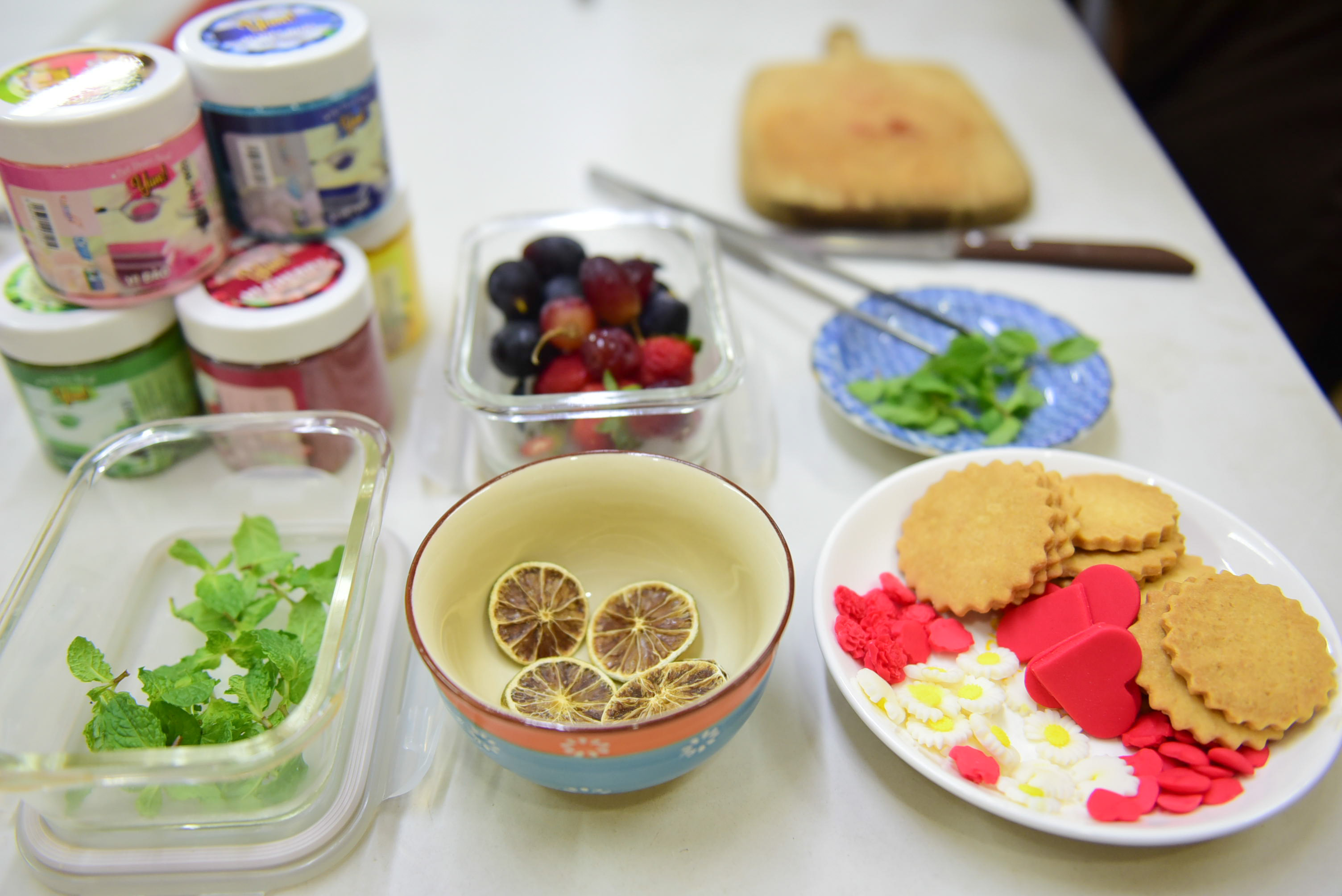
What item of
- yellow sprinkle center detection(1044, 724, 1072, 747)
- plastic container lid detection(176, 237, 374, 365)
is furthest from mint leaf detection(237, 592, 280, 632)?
yellow sprinkle center detection(1044, 724, 1072, 747)

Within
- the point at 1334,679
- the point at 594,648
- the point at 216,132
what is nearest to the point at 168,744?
the point at 594,648

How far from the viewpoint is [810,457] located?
969 mm

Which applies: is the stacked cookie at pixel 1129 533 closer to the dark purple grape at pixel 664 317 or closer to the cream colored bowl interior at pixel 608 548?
the cream colored bowl interior at pixel 608 548

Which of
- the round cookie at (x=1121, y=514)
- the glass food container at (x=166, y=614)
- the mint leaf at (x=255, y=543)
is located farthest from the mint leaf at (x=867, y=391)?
the mint leaf at (x=255, y=543)

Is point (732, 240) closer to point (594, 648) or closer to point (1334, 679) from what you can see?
point (594, 648)

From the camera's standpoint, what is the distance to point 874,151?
1.36 meters

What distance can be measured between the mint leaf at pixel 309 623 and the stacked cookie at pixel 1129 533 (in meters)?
0.59

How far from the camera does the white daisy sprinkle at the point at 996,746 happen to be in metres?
0.64

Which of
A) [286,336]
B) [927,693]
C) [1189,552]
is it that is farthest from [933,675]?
[286,336]

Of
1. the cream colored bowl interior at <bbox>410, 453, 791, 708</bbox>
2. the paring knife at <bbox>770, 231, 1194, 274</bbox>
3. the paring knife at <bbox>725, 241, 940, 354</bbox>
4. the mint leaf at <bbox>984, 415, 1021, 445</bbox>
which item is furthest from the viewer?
the paring knife at <bbox>770, 231, 1194, 274</bbox>

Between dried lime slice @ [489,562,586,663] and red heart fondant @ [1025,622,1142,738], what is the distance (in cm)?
36

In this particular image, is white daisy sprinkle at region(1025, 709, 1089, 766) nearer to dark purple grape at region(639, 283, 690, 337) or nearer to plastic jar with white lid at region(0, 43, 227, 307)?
dark purple grape at region(639, 283, 690, 337)

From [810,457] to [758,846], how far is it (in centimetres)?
43

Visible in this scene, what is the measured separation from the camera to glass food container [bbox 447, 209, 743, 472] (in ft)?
2.70
